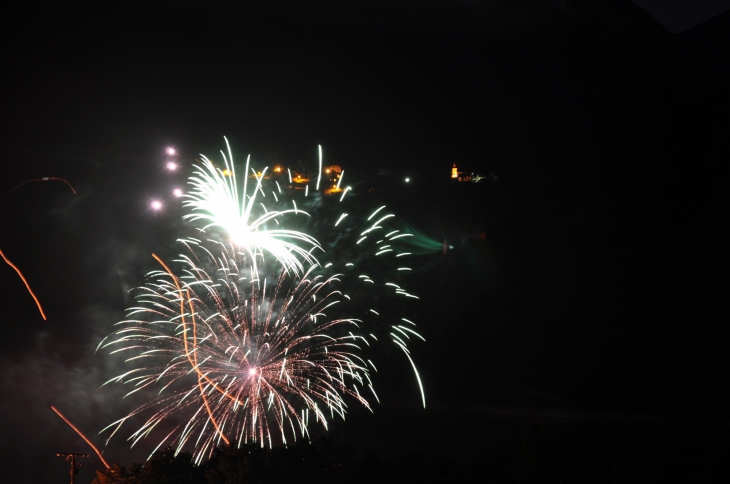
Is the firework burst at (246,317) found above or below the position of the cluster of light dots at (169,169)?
below

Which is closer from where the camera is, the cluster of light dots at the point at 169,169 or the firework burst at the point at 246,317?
the firework burst at the point at 246,317

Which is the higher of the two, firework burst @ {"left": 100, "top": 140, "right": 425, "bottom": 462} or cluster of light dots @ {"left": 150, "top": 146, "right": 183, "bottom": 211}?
cluster of light dots @ {"left": 150, "top": 146, "right": 183, "bottom": 211}

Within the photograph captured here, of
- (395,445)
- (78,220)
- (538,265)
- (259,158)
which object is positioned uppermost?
(259,158)

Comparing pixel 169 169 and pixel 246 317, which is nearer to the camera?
pixel 246 317

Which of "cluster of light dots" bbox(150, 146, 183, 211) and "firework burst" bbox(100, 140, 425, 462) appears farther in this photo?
"cluster of light dots" bbox(150, 146, 183, 211)

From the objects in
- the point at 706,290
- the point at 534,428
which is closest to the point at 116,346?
the point at 534,428

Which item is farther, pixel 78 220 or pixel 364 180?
pixel 364 180

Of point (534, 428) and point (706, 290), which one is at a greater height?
point (706, 290)

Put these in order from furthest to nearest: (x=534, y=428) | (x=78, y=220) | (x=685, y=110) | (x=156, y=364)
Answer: (x=685, y=110)
(x=78, y=220)
(x=156, y=364)
(x=534, y=428)

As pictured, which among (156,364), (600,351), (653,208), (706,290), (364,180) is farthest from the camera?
(653,208)

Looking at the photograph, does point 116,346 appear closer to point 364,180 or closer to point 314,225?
point 314,225
